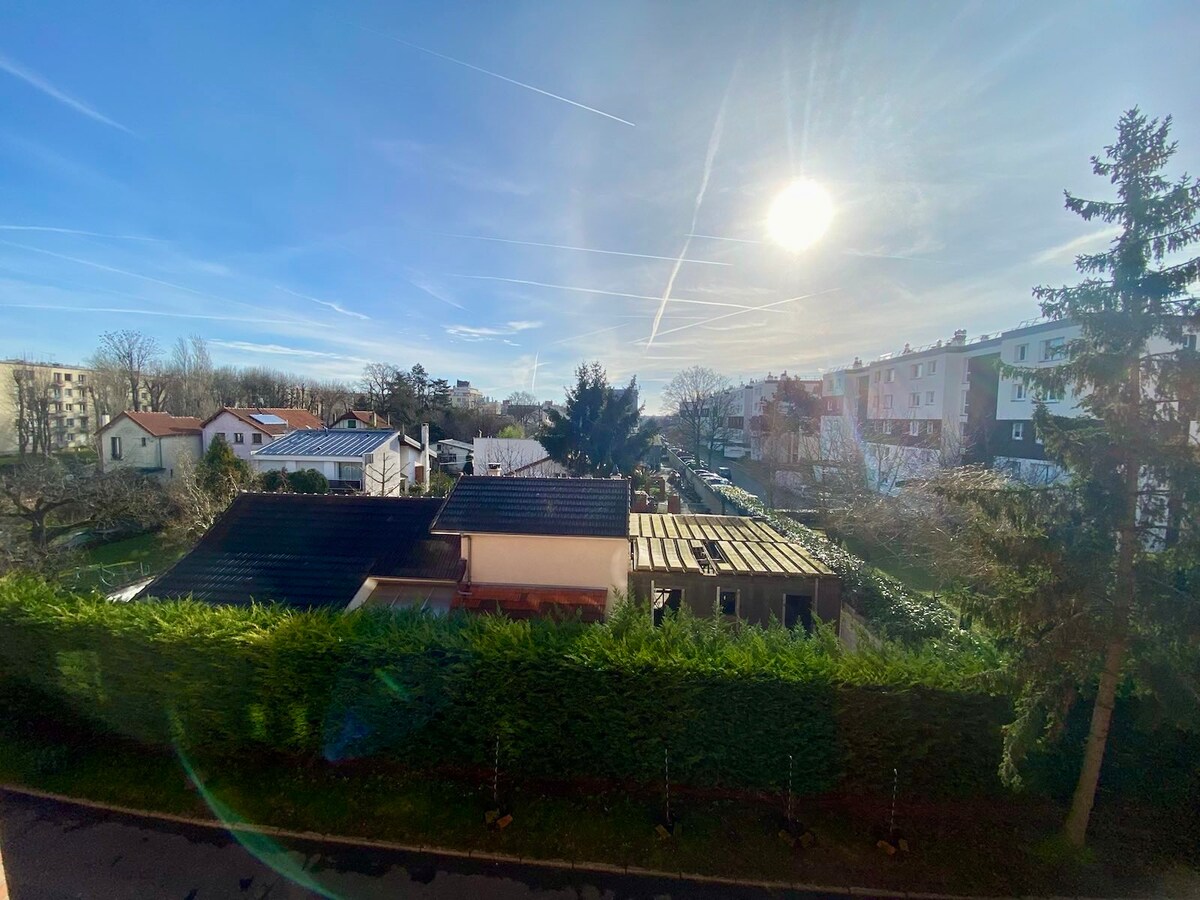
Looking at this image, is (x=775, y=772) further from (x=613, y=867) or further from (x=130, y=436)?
(x=130, y=436)

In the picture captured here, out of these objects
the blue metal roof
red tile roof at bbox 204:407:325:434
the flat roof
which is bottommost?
the flat roof

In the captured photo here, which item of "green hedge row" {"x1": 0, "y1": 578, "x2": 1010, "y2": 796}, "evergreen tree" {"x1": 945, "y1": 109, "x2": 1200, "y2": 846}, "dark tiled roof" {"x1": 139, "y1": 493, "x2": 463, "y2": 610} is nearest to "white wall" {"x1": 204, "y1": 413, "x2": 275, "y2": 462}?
"dark tiled roof" {"x1": 139, "y1": 493, "x2": 463, "y2": 610}

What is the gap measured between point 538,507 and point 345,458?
20053mm

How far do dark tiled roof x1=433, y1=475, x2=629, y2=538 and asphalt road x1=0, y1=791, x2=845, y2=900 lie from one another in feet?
19.6

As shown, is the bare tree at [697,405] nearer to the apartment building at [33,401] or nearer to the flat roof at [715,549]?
the flat roof at [715,549]

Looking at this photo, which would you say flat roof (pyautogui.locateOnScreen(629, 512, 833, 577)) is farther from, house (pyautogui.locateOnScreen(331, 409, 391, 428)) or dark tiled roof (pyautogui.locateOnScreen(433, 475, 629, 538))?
house (pyautogui.locateOnScreen(331, 409, 391, 428))

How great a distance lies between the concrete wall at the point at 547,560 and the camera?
1075 centimetres

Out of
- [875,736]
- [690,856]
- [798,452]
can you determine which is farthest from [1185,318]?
[798,452]

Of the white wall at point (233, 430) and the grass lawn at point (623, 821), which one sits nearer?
the grass lawn at point (623, 821)

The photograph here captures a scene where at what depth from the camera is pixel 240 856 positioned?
534cm

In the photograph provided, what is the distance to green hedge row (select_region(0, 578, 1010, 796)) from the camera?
5.70 meters

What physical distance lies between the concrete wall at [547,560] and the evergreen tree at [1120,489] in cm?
690

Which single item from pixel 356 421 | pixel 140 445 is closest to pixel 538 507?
pixel 140 445

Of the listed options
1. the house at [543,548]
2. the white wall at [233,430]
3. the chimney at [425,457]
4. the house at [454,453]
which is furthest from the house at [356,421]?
the house at [543,548]
